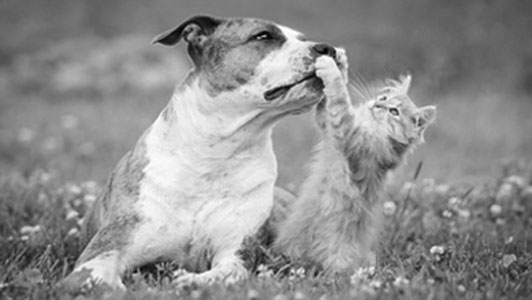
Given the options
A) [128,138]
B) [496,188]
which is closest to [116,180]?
[496,188]

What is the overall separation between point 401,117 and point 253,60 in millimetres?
896

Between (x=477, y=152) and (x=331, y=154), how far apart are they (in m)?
5.76

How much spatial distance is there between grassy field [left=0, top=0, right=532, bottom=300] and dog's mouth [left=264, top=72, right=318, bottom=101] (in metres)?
0.87

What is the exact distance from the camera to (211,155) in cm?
444

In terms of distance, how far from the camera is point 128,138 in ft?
30.5

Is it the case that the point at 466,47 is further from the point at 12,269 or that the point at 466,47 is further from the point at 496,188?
the point at 12,269

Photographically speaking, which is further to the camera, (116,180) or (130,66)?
(130,66)

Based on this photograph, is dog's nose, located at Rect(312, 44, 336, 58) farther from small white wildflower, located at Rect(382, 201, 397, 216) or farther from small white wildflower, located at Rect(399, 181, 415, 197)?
small white wildflower, located at Rect(399, 181, 415, 197)

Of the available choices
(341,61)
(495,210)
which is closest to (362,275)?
(341,61)

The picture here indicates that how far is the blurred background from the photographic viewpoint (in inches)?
378

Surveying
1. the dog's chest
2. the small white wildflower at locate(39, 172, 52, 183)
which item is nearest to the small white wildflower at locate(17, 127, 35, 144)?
the small white wildflower at locate(39, 172, 52, 183)

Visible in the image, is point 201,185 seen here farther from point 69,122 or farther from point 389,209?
point 69,122

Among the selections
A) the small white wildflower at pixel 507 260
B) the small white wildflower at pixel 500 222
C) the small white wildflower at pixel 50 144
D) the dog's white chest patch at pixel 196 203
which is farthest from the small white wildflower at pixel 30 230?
the small white wildflower at pixel 50 144

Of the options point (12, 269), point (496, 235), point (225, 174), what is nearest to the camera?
point (12, 269)
